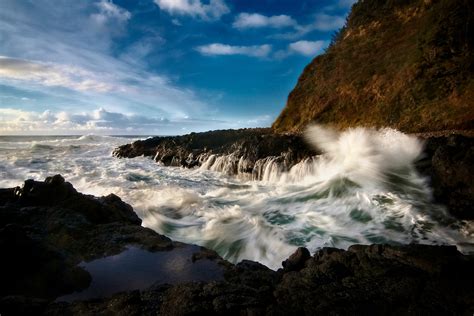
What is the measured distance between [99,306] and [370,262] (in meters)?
2.73

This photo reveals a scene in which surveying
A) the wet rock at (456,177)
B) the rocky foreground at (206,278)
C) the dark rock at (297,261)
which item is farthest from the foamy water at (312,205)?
the rocky foreground at (206,278)

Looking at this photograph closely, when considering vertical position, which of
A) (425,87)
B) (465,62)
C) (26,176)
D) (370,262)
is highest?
(465,62)

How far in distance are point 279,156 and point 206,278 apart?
1170 centimetres

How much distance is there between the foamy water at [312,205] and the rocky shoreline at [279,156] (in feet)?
1.11

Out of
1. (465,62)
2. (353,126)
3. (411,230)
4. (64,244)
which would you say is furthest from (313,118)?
(64,244)

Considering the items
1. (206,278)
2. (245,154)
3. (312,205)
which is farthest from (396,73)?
(206,278)

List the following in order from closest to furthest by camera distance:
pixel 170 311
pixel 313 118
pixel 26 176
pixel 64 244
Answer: pixel 170 311
pixel 64 244
pixel 26 176
pixel 313 118

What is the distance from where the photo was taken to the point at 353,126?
17.4 metres

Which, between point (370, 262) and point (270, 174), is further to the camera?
point (270, 174)

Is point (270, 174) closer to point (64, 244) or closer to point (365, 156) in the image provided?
point (365, 156)

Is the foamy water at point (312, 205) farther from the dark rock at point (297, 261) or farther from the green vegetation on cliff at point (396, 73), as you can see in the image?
the green vegetation on cliff at point (396, 73)

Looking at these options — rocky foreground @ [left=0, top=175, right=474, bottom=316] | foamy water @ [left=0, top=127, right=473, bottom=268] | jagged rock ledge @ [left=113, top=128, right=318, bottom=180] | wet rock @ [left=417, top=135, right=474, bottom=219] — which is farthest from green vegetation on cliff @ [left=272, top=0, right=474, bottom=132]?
rocky foreground @ [left=0, top=175, right=474, bottom=316]

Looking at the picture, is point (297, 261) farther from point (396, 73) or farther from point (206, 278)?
point (396, 73)

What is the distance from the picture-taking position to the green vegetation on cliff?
1376 cm
